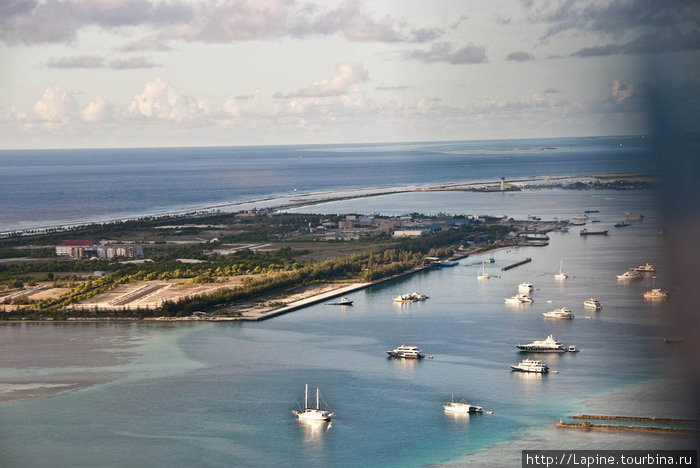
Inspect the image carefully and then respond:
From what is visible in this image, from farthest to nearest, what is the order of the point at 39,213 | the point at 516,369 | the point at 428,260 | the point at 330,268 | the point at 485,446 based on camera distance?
the point at 39,213 < the point at 428,260 < the point at 330,268 < the point at 516,369 < the point at 485,446

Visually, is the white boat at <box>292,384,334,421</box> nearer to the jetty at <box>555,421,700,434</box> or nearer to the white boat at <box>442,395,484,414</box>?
the white boat at <box>442,395,484,414</box>

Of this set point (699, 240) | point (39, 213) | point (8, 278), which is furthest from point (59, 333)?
point (39, 213)

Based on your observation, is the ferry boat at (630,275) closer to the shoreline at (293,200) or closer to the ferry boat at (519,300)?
the ferry boat at (519,300)

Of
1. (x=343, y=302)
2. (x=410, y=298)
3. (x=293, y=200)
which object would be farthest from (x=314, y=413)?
(x=293, y=200)

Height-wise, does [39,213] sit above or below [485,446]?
above

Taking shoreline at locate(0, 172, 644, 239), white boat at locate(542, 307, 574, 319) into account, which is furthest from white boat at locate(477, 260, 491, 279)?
shoreline at locate(0, 172, 644, 239)

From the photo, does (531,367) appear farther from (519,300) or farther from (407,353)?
(519,300)

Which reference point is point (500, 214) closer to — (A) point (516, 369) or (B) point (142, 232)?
(B) point (142, 232)
